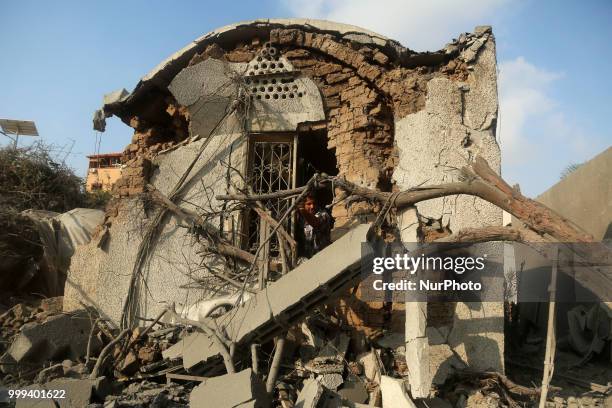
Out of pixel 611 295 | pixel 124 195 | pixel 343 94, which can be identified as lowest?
pixel 611 295

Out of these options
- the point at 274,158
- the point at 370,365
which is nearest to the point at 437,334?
the point at 370,365

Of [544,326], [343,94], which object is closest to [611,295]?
[343,94]

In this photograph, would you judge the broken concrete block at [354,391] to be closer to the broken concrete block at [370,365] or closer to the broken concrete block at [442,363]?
the broken concrete block at [370,365]

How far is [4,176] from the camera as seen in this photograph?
1099 cm

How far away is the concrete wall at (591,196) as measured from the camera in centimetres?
944

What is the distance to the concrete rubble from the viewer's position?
5301mm

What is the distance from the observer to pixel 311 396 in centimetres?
478

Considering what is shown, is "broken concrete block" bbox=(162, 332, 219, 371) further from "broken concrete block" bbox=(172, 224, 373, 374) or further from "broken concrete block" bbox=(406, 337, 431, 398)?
"broken concrete block" bbox=(406, 337, 431, 398)

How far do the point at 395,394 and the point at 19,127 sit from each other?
11414 millimetres

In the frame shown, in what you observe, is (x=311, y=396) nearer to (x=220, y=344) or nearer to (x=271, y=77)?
(x=220, y=344)

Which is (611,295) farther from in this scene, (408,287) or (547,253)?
(408,287)

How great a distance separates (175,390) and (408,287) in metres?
2.71

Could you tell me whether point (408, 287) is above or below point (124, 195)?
below

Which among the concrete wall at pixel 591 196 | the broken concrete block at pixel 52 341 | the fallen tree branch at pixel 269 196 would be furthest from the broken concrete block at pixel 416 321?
the concrete wall at pixel 591 196
